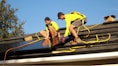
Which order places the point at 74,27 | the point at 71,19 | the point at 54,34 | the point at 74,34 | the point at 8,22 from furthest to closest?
1. the point at 8,22
2. the point at 54,34
3. the point at 71,19
4. the point at 74,27
5. the point at 74,34

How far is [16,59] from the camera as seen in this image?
7090mm

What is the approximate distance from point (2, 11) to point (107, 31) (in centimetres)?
2397

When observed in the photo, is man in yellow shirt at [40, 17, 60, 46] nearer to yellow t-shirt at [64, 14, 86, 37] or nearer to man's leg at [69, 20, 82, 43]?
yellow t-shirt at [64, 14, 86, 37]

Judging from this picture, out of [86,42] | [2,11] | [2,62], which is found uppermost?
[2,11]

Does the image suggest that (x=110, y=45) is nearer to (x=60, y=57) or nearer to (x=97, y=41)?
(x=97, y=41)

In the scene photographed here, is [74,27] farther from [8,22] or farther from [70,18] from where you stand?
[8,22]

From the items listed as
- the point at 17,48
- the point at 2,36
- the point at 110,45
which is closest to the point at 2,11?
the point at 2,36

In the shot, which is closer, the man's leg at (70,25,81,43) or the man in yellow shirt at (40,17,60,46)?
the man's leg at (70,25,81,43)

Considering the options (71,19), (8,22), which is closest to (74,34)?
(71,19)

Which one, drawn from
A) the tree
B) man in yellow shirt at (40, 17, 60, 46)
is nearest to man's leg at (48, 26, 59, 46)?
man in yellow shirt at (40, 17, 60, 46)

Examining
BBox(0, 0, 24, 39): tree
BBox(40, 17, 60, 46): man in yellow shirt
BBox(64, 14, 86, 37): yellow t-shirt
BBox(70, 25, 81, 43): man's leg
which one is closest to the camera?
BBox(70, 25, 81, 43): man's leg

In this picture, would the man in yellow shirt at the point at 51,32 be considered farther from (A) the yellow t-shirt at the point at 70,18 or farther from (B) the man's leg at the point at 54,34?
(A) the yellow t-shirt at the point at 70,18

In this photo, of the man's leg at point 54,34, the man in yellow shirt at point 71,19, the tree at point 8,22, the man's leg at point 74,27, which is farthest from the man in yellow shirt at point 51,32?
the tree at point 8,22

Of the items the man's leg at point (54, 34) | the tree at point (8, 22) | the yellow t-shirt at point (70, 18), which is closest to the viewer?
the man's leg at point (54, 34)
